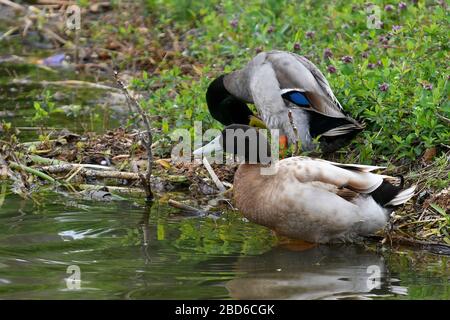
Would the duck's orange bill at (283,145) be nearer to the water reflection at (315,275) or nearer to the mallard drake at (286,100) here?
the mallard drake at (286,100)

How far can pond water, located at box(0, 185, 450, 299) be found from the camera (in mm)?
5094

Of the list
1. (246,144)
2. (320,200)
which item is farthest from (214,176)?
(320,200)

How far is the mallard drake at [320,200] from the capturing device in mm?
5918

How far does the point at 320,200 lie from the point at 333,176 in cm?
20

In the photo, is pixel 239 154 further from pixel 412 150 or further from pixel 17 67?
pixel 17 67

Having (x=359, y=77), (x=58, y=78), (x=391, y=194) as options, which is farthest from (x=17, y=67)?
(x=391, y=194)

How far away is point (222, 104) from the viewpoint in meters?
8.00

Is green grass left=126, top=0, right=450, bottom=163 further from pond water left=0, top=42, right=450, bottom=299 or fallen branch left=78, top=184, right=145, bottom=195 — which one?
pond water left=0, top=42, right=450, bottom=299

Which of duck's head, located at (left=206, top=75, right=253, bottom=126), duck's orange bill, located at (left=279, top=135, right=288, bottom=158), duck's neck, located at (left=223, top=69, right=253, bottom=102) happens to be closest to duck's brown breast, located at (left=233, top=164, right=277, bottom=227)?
duck's orange bill, located at (left=279, top=135, right=288, bottom=158)

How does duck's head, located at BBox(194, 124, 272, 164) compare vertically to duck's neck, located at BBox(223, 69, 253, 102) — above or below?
below

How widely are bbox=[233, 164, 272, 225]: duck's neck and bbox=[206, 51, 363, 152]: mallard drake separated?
70cm

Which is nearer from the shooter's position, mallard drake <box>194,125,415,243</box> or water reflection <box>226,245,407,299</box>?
water reflection <box>226,245,407,299</box>

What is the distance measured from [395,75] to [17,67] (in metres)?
5.34

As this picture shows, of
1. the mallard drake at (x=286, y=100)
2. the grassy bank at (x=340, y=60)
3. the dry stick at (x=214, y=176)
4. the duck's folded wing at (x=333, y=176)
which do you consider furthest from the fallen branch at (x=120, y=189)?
the duck's folded wing at (x=333, y=176)
